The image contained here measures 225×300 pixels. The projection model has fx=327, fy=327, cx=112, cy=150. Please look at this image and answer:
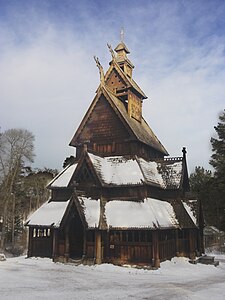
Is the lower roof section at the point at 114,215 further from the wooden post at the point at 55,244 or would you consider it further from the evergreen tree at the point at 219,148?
the evergreen tree at the point at 219,148

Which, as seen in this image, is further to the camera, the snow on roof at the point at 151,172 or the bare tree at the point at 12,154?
the bare tree at the point at 12,154

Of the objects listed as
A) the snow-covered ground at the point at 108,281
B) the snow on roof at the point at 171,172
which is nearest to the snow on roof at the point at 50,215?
the snow-covered ground at the point at 108,281

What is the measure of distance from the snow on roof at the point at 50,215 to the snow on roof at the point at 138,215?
3.52 metres

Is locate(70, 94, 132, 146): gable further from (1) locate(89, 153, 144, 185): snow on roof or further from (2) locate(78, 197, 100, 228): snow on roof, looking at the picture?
(2) locate(78, 197, 100, 228): snow on roof

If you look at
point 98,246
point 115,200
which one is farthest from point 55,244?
point 115,200

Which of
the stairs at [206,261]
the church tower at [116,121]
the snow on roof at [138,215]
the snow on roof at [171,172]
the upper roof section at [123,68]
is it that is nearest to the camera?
the snow on roof at [138,215]

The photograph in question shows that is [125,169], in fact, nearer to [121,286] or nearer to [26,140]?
[121,286]

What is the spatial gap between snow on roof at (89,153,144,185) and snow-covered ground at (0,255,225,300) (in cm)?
595

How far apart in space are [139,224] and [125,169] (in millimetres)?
5311

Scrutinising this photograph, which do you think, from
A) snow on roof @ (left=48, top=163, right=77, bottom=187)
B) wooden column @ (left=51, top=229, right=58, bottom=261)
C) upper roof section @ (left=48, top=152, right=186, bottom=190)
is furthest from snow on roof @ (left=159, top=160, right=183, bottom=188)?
wooden column @ (left=51, top=229, right=58, bottom=261)

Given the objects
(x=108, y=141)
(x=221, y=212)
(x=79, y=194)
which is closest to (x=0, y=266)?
(x=79, y=194)

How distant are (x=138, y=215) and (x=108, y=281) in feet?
20.0

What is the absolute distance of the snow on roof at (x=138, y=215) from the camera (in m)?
20.9

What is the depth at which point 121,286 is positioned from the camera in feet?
49.0
